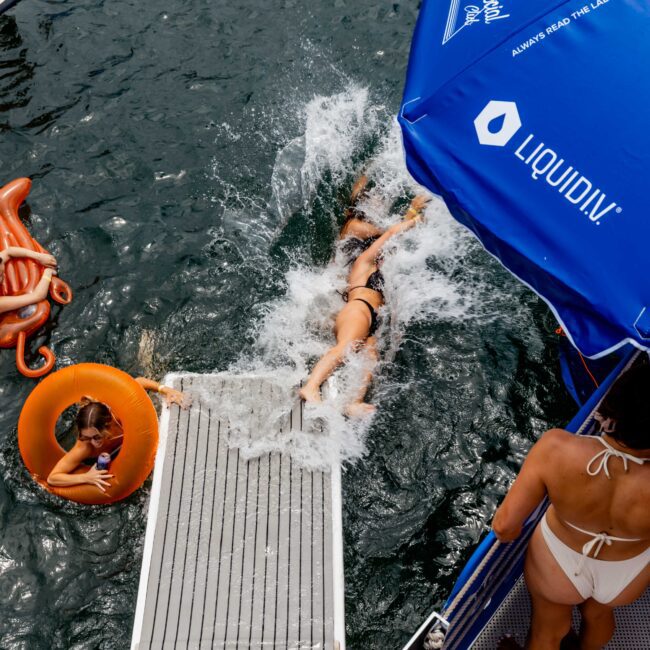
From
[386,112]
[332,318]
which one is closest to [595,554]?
[332,318]

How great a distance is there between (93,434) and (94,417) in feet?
0.43

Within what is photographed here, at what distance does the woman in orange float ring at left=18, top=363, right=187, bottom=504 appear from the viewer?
18.6 ft

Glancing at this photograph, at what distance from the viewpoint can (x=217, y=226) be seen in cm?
800

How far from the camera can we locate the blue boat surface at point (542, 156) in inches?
136

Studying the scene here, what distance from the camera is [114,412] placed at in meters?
5.83

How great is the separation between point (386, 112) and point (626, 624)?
253 inches

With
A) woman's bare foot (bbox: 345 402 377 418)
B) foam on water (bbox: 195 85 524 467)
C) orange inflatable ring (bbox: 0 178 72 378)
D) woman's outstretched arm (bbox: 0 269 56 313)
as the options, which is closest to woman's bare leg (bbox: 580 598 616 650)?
foam on water (bbox: 195 85 524 467)

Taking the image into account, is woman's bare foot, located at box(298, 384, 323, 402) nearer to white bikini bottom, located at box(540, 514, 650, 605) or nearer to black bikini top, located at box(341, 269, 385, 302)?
black bikini top, located at box(341, 269, 385, 302)

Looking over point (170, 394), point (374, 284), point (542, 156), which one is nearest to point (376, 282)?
point (374, 284)

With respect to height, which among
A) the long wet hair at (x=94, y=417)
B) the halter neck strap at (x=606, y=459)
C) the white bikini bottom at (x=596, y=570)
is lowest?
the long wet hair at (x=94, y=417)

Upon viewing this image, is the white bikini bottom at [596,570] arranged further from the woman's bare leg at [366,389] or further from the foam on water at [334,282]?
the woman's bare leg at [366,389]

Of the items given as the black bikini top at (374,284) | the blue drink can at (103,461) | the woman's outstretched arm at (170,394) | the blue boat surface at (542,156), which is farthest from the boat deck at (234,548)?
Result: the black bikini top at (374,284)

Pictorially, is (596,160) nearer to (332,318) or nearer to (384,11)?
(332,318)

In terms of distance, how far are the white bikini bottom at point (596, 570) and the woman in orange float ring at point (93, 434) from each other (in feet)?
10.7
